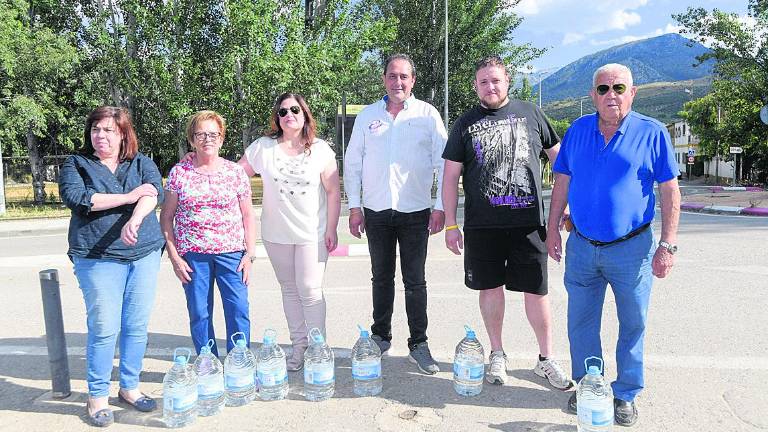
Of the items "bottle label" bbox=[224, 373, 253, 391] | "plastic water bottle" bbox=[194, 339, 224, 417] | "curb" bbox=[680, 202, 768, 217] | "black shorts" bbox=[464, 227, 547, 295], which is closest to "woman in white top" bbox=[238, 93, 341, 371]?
"bottle label" bbox=[224, 373, 253, 391]

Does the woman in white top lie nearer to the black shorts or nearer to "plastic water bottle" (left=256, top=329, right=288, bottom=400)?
"plastic water bottle" (left=256, top=329, right=288, bottom=400)

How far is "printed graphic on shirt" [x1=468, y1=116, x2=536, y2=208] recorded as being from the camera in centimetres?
359

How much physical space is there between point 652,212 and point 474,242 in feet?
3.51

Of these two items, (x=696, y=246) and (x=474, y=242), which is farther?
(x=696, y=246)

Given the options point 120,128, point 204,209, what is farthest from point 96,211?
point 204,209

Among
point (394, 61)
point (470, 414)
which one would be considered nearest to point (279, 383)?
point (470, 414)

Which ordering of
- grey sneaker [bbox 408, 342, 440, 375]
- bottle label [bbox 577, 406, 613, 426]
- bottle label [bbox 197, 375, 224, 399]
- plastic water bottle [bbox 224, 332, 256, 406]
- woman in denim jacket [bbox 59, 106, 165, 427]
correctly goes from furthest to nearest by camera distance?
grey sneaker [bbox 408, 342, 440, 375] < plastic water bottle [bbox 224, 332, 256, 406] < bottle label [bbox 197, 375, 224, 399] < woman in denim jacket [bbox 59, 106, 165, 427] < bottle label [bbox 577, 406, 613, 426]

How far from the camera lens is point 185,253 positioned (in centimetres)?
365

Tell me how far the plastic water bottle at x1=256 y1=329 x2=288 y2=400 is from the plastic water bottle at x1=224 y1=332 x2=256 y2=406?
0.23 ft

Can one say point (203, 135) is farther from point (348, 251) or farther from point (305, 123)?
point (348, 251)

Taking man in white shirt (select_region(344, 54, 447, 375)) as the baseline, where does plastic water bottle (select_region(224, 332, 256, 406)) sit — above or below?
below

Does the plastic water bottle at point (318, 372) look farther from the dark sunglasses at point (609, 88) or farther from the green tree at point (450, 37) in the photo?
the green tree at point (450, 37)

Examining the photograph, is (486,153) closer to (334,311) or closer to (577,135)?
(577,135)

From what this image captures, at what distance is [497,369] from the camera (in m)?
3.74
